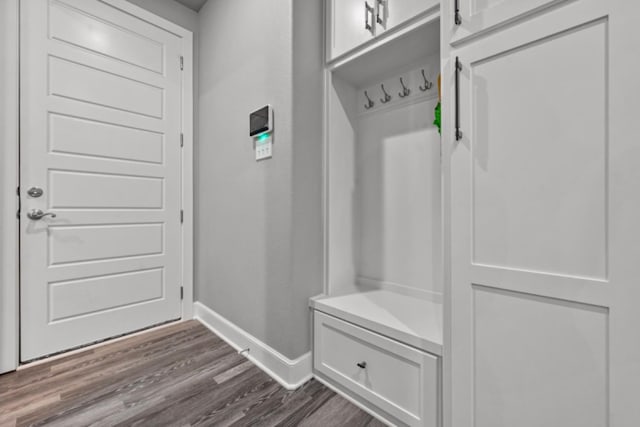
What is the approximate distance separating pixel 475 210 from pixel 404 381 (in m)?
0.80

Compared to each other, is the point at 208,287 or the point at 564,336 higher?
the point at 564,336

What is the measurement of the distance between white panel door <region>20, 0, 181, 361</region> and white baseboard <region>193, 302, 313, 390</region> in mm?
605

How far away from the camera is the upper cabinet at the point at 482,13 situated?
89 centimetres

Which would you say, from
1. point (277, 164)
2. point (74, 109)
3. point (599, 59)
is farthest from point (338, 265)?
point (74, 109)

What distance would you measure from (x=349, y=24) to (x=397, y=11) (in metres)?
0.30

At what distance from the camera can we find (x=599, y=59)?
0.78 metres

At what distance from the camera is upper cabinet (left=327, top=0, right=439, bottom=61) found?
1.32 meters

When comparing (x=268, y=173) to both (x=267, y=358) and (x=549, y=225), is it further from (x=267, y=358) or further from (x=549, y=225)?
(x=549, y=225)

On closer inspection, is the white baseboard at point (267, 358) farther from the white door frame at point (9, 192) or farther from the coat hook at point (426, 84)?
the coat hook at point (426, 84)

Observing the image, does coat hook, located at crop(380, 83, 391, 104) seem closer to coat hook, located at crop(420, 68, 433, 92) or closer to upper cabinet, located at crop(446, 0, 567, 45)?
coat hook, located at crop(420, 68, 433, 92)

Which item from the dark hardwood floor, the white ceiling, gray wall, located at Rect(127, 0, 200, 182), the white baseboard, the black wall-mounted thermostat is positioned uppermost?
the white ceiling

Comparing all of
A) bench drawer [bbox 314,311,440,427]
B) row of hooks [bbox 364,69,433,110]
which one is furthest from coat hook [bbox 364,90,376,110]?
bench drawer [bbox 314,311,440,427]

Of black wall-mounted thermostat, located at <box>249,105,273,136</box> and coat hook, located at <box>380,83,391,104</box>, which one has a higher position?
coat hook, located at <box>380,83,391,104</box>

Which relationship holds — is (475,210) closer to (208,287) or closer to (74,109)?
(208,287)
